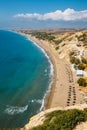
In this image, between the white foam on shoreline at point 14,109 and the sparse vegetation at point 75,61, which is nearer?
the white foam on shoreline at point 14,109

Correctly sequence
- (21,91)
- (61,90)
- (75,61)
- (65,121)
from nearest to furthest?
(65,121)
(21,91)
(61,90)
(75,61)

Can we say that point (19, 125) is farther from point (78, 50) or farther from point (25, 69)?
point (78, 50)

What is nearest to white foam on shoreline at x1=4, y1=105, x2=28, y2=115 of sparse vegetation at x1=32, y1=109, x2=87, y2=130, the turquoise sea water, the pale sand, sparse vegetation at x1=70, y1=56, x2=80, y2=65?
the turquoise sea water

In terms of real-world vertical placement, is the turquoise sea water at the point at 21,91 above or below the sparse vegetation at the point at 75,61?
below

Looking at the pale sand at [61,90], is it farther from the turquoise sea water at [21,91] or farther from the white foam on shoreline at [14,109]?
the white foam on shoreline at [14,109]

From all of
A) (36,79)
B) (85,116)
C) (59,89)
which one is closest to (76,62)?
(36,79)

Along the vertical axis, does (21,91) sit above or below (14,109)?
above

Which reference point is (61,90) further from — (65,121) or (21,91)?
(65,121)


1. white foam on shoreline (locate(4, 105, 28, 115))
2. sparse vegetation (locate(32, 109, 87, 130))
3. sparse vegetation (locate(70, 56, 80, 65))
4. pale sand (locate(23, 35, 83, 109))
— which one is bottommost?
pale sand (locate(23, 35, 83, 109))

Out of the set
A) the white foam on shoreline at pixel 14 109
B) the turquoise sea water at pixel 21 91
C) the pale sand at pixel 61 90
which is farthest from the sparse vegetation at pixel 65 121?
the pale sand at pixel 61 90

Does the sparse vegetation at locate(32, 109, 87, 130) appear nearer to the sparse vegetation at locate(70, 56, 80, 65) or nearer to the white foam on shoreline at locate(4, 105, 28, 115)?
the white foam on shoreline at locate(4, 105, 28, 115)

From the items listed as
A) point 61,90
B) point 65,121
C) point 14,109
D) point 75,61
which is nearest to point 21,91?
point 61,90
